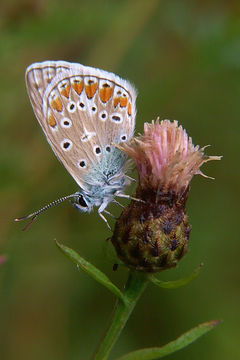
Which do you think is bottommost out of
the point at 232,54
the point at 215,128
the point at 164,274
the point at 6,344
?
the point at 6,344

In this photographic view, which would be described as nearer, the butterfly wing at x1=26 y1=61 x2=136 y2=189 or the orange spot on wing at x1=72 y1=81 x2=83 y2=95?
the butterfly wing at x1=26 y1=61 x2=136 y2=189

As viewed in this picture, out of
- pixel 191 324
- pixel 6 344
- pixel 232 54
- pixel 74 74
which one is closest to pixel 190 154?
pixel 74 74

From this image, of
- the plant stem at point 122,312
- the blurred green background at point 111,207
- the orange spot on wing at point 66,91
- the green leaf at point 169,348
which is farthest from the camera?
the blurred green background at point 111,207

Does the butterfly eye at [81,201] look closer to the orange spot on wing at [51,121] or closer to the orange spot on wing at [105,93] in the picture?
the orange spot on wing at [51,121]

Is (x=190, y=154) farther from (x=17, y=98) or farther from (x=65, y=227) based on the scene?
(x=65, y=227)

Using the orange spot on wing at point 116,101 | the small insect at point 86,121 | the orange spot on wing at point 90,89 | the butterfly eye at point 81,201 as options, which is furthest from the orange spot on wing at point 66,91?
the butterfly eye at point 81,201

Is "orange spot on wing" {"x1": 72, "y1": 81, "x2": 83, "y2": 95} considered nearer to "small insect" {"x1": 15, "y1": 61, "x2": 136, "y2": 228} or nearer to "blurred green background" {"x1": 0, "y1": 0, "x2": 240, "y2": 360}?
"small insect" {"x1": 15, "y1": 61, "x2": 136, "y2": 228}

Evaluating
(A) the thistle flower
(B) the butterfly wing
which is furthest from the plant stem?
(B) the butterfly wing

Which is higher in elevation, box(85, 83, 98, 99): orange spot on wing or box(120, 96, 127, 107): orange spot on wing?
box(85, 83, 98, 99): orange spot on wing
